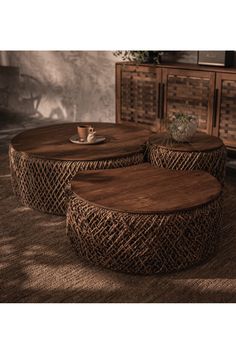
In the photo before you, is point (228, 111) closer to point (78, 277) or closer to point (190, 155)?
point (190, 155)

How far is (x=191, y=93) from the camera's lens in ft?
13.5

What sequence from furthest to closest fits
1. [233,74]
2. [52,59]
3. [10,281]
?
[52,59] → [233,74] → [10,281]

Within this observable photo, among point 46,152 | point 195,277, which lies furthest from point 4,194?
point 195,277

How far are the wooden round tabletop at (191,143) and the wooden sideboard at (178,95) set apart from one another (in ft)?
2.07

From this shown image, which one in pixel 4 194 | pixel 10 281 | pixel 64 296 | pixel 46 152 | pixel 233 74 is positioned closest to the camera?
pixel 64 296

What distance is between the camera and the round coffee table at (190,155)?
118 inches

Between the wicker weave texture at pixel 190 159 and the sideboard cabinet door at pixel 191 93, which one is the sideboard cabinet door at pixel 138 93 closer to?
the sideboard cabinet door at pixel 191 93

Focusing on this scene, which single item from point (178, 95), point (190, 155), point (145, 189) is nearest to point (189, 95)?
point (178, 95)

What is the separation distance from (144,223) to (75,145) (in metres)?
1.24

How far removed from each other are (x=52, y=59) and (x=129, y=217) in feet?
15.4

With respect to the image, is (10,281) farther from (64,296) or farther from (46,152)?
(46,152)

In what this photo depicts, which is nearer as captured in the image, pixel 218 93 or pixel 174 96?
pixel 218 93

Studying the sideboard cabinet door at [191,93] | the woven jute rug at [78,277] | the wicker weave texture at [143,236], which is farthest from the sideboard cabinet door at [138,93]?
the wicker weave texture at [143,236]

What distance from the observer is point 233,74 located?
3.74 meters
